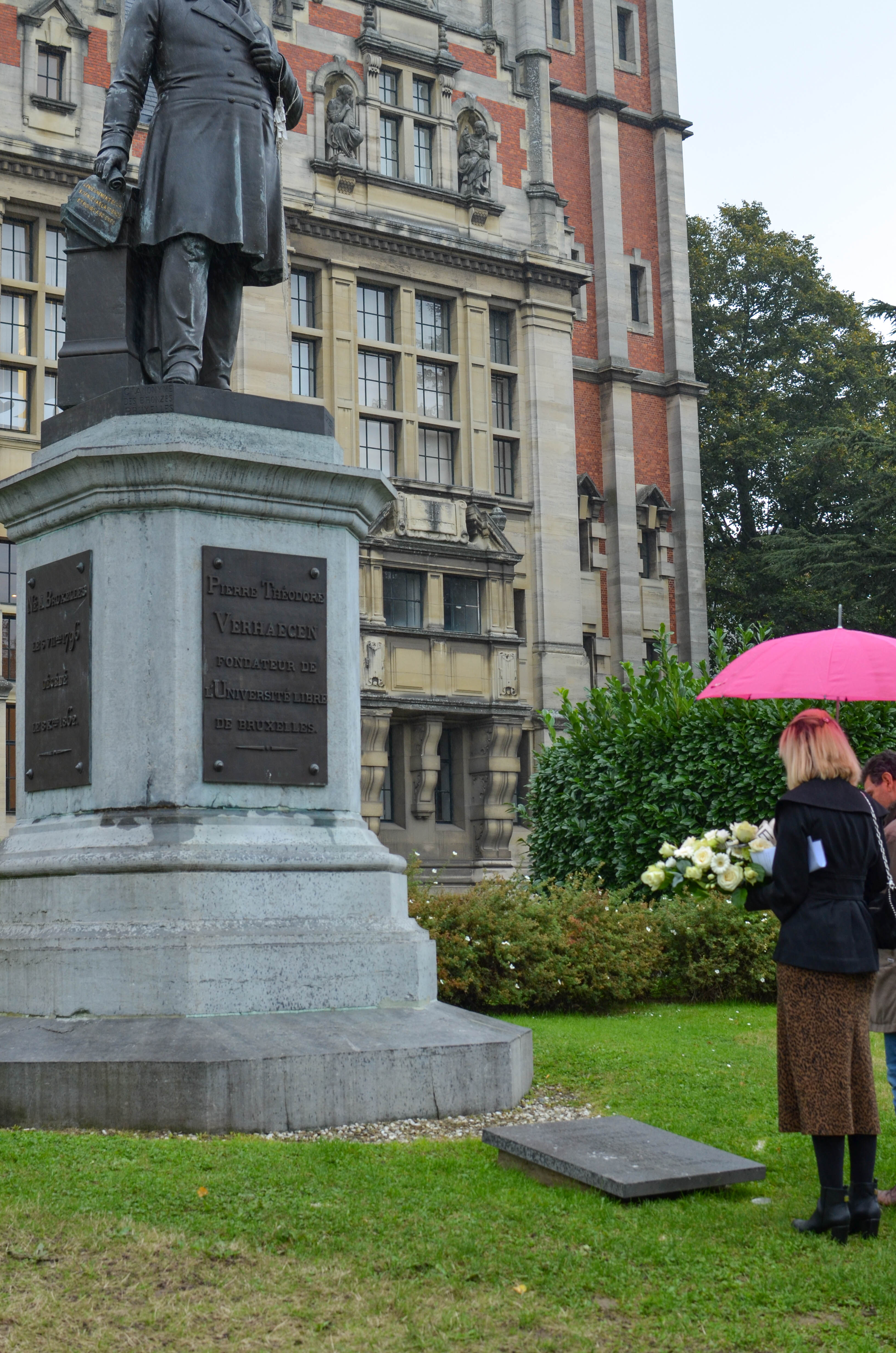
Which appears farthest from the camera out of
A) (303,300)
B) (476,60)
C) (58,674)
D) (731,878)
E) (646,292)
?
(646,292)

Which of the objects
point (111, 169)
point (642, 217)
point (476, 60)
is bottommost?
point (111, 169)

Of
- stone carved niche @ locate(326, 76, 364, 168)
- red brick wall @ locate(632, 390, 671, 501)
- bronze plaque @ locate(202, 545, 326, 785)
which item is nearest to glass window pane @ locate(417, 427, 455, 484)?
stone carved niche @ locate(326, 76, 364, 168)

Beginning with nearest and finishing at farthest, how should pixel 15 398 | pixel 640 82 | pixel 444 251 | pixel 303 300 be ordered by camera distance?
pixel 15 398 → pixel 303 300 → pixel 444 251 → pixel 640 82

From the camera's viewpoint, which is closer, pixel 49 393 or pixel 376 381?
pixel 49 393

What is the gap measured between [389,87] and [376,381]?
7193mm

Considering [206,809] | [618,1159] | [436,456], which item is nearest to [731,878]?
[618,1159]

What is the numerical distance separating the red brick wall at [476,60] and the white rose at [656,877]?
3249cm

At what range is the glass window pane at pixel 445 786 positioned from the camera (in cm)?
3259

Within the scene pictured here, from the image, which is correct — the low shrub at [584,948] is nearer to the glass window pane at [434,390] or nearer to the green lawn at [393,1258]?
the green lawn at [393,1258]

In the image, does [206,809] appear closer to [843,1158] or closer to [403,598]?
[843,1158]

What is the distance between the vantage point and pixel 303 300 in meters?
31.5

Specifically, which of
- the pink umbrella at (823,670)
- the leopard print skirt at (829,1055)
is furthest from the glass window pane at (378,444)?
the leopard print skirt at (829,1055)

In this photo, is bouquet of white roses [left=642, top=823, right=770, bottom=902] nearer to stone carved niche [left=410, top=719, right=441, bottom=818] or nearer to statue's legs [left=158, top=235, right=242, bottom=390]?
statue's legs [left=158, top=235, right=242, bottom=390]

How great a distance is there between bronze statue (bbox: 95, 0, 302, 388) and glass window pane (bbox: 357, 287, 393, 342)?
79.1 ft
